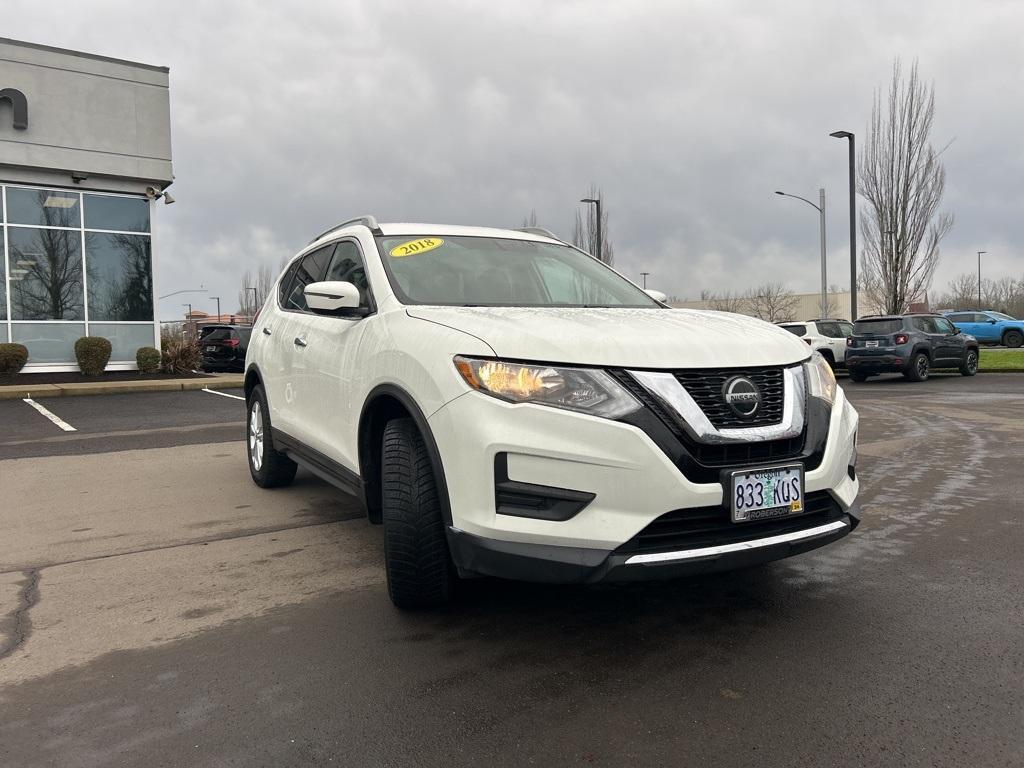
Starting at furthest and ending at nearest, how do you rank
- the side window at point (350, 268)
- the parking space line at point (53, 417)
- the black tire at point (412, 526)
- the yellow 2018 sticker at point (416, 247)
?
the parking space line at point (53, 417)
the yellow 2018 sticker at point (416, 247)
the side window at point (350, 268)
the black tire at point (412, 526)

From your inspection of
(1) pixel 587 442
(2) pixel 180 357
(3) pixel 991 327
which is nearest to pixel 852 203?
(3) pixel 991 327

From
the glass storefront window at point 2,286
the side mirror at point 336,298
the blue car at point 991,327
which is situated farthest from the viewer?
the blue car at point 991,327

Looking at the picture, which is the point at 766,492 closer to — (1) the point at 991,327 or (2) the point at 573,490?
(2) the point at 573,490

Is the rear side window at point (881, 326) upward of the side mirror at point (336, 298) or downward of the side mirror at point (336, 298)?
upward

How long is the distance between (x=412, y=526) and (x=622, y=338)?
1094 mm

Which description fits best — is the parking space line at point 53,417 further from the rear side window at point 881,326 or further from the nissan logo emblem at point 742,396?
the rear side window at point 881,326

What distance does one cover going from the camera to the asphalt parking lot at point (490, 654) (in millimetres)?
2354

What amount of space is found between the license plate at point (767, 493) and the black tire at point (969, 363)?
18253 millimetres

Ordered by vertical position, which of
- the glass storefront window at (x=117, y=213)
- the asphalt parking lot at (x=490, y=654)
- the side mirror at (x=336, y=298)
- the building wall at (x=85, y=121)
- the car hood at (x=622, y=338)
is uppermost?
the building wall at (x=85, y=121)

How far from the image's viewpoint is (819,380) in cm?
327

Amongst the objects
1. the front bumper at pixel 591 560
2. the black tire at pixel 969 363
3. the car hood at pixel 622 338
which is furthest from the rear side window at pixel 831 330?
the front bumper at pixel 591 560

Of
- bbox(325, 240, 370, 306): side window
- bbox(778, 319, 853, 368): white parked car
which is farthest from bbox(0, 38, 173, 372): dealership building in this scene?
bbox(778, 319, 853, 368): white parked car

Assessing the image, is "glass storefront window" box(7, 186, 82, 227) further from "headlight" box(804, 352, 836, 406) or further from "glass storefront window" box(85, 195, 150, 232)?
"headlight" box(804, 352, 836, 406)

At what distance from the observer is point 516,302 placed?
3938 millimetres
